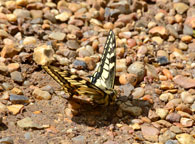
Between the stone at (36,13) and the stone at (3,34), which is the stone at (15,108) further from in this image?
the stone at (36,13)

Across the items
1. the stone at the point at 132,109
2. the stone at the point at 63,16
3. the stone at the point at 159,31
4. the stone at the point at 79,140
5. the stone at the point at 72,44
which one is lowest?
the stone at the point at 79,140

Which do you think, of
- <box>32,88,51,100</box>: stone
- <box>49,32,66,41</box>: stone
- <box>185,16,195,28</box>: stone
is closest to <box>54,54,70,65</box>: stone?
<box>49,32,66,41</box>: stone

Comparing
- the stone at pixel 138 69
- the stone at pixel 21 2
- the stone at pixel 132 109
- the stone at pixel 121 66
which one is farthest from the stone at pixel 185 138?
the stone at pixel 21 2

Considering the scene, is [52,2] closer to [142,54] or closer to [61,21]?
[61,21]

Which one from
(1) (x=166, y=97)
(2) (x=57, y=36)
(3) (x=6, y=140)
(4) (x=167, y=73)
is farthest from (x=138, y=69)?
(3) (x=6, y=140)

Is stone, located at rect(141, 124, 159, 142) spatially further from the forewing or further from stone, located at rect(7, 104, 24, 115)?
stone, located at rect(7, 104, 24, 115)

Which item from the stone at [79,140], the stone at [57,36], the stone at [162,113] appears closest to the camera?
the stone at [79,140]
